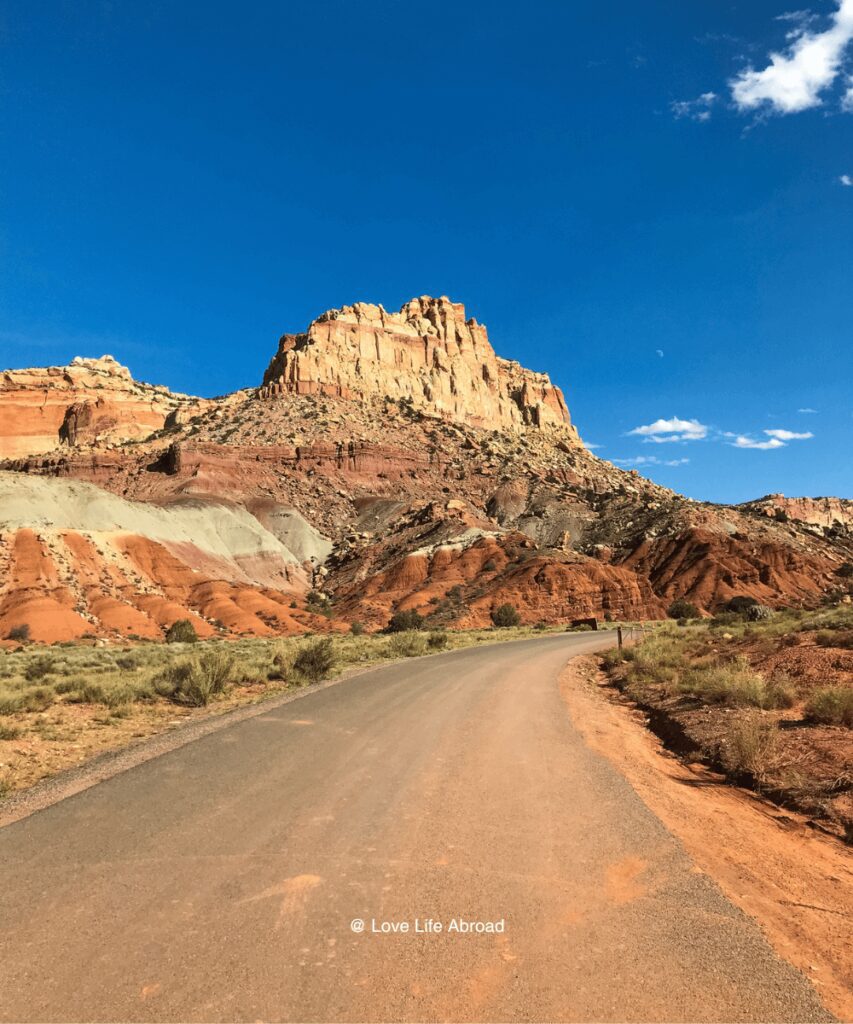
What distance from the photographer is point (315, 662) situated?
61.4ft

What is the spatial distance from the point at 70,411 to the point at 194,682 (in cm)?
14563

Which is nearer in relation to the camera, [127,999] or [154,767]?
[127,999]

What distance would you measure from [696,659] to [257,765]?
48.8 feet

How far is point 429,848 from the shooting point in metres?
5.27

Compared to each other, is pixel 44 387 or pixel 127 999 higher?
pixel 44 387

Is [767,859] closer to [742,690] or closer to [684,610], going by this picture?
[742,690]

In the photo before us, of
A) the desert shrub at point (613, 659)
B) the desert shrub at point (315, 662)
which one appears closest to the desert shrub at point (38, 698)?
the desert shrub at point (315, 662)

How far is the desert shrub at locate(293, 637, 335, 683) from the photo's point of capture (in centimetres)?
1825

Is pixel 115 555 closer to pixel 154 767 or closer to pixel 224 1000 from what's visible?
pixel 154 767

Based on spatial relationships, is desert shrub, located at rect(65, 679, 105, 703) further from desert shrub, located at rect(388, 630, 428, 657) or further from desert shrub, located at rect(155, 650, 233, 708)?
desert shrub, located at rect(388, 630, 428, 657)

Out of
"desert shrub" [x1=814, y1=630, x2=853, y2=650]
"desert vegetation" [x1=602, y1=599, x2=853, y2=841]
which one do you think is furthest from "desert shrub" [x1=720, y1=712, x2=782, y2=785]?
"desert shrub" [x1=814, y1=630, x2=853, y2=650]

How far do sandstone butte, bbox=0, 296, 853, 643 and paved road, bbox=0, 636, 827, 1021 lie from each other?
120ft

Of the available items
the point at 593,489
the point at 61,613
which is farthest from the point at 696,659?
the point at 593,489

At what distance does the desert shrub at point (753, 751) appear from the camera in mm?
7934
